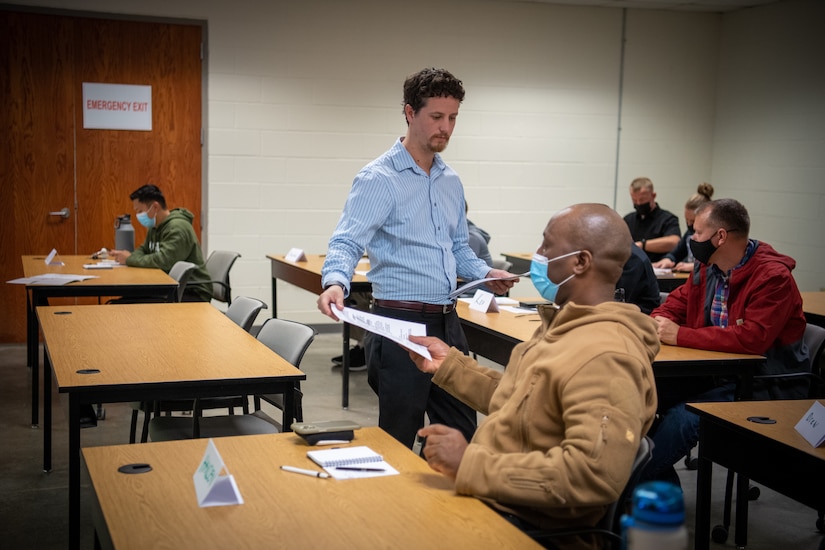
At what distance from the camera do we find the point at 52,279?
16.7 ft

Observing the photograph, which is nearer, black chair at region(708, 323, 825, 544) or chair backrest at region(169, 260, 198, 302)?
black chair at region(708, 323, 825, 544)

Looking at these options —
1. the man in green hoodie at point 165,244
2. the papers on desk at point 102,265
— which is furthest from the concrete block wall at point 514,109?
the papers on desk at point 102,265

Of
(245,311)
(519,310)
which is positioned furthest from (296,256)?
(245,311)

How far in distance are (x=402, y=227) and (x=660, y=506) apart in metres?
2.00

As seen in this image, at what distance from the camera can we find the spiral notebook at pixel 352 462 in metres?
1.84

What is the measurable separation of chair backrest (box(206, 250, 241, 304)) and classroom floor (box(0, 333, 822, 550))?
0.91 meters

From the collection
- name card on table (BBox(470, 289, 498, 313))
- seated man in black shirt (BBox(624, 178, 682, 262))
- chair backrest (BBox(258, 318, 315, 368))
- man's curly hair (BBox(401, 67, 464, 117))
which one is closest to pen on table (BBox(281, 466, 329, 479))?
chair backrest (BBox(258, 318, 315, 368))

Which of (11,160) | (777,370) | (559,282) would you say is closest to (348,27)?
(11,160)

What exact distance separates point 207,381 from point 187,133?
16.6 ft

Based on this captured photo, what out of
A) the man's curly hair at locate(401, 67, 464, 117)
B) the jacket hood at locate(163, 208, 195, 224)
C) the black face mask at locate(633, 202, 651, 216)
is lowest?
→ the jacket hood at locate(163, 208, 195, 224)

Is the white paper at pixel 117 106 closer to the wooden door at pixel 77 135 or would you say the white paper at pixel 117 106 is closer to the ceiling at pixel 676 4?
the wooden door at pixel 77 135

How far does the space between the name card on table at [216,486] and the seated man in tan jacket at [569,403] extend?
38cm

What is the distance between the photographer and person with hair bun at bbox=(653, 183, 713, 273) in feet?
21.5

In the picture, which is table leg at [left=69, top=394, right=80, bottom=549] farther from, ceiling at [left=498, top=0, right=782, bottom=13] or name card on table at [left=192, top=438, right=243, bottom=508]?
ceiling at [left=498, top=0, right=782, bottom=13]
